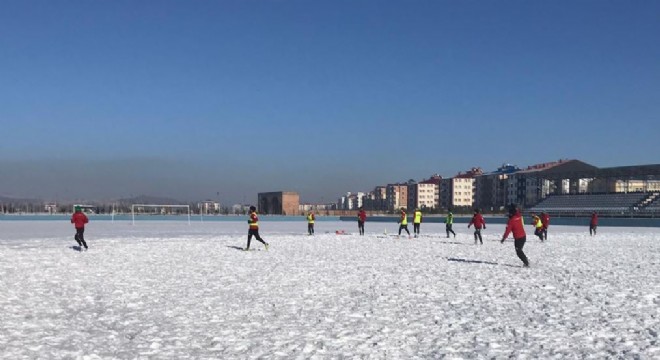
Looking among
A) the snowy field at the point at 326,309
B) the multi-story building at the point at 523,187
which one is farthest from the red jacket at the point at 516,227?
the multi-story building at the point at 523,187

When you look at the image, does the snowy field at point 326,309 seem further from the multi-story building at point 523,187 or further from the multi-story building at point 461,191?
the multi-story building at point 461,191

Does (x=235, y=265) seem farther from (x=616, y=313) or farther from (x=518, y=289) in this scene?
(x=616, y=313)

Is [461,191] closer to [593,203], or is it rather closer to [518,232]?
[593,203]

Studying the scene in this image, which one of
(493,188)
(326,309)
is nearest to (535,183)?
(493,188)

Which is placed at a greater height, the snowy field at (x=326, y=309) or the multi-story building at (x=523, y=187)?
the multi-story building at (x=523, y=187)

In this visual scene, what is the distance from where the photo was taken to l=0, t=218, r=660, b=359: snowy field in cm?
746

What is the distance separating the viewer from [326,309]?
10.0m

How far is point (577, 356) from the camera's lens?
7.04 m

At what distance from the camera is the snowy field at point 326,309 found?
746cm

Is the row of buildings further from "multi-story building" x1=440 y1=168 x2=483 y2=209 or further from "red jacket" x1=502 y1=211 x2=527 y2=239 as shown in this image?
"red jacket" x1=502 y1=211 x2=527 y2=239

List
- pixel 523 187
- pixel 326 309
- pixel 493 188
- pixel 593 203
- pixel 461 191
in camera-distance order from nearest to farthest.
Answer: pixel 326 309 < pixel 593 203 < pixel 523 187 < pixel 493 188 < pixel 461 191

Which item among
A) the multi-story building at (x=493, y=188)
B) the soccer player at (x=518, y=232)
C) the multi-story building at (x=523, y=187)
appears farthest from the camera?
the multi-story building at (x=493, y=188)

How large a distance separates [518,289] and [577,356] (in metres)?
5.36

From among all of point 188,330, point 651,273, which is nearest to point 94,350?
point 188,330
